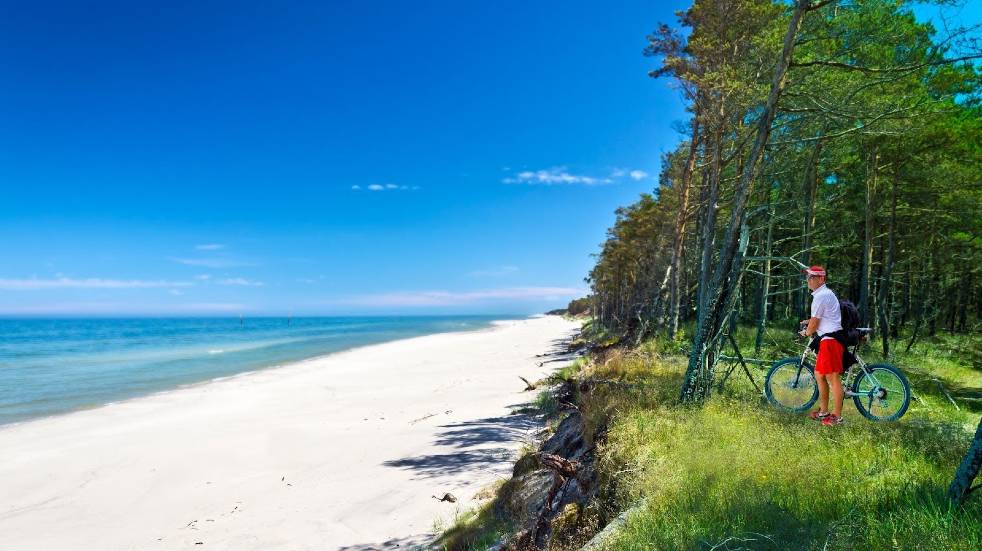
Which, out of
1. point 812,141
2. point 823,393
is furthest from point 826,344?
point 812,141

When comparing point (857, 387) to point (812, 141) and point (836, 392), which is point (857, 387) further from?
point (812, 141)

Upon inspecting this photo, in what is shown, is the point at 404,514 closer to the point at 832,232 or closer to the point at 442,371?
the point at 442,371

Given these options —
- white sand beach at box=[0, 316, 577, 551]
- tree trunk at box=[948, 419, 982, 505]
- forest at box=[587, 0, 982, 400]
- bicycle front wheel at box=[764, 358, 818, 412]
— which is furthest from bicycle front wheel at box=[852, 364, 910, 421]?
white sand beach at box=[0, 316, 577, 551]

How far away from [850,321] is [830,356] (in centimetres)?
61

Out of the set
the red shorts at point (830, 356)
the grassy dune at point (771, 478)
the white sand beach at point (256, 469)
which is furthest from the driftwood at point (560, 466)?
the red shorts at point (830, 356)

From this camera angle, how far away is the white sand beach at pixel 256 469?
7.14m

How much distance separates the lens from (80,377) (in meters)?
25.2

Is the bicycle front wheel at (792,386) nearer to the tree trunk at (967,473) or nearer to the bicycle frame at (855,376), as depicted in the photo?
the bicycle frame at (855,376)

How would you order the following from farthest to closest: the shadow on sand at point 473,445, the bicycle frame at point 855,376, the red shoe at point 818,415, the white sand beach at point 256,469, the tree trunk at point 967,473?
the shadow on sand at point 473,445 → the white sand beach at point 256,469 → the bicycle frame at point 855,376 → the red shoe at point 818,415 → the tree trunk at point 967,473

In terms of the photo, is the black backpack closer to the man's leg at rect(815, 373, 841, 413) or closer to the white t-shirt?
the white t-shirt

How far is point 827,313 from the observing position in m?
6.63

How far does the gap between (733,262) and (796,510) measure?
4.92 m

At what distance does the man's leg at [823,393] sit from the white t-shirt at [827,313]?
25.6 inches

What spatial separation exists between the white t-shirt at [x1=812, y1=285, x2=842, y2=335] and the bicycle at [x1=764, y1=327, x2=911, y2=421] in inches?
20.4
